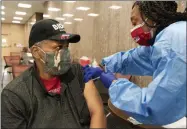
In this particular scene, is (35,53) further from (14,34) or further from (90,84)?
(14,34)

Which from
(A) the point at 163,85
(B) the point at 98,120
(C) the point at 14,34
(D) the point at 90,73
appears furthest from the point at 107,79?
(C) the point at 14,34

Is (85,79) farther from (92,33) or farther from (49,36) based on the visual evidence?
(92,33)

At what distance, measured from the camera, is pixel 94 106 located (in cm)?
141

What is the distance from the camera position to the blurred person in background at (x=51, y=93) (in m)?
1.28

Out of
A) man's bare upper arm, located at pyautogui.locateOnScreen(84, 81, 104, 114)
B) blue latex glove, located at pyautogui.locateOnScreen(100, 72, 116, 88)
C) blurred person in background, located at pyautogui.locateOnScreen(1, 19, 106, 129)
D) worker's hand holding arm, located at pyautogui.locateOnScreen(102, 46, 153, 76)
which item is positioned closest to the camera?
blurred person in background, located at pyautogui.locateOnScreen(1, 19, 106, 129)

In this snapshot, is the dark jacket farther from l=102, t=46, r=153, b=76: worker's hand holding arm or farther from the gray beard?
l=102, t=46, r=153, b=76: worker's hand holding arm

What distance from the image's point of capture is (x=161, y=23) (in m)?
1.50

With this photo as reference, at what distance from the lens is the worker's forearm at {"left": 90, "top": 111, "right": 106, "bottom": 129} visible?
134 cm

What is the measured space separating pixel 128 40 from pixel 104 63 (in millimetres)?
1225

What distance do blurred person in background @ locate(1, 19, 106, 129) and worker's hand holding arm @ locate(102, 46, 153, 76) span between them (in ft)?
1.94

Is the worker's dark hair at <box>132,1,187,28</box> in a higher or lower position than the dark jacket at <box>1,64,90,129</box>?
higher

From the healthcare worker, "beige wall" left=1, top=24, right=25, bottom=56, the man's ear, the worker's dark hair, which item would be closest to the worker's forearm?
the healthcare worker

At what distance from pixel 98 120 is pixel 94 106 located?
0.09 metres

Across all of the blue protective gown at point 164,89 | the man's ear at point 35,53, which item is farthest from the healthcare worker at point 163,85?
the man's ear at point 35,53
